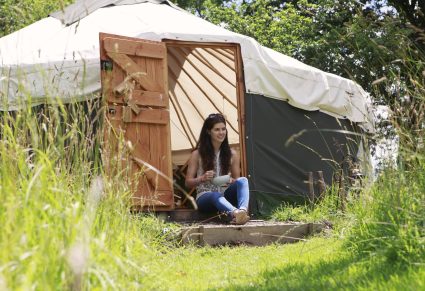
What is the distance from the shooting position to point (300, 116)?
7680mm

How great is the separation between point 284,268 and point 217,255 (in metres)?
1.22

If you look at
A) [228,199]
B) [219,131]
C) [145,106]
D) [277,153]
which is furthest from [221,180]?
[277,153]

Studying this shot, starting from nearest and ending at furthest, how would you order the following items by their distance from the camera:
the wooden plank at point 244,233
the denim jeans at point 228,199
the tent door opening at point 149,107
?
the wooden plank at point 244,233 < the denim jeans at point 228,199 < the tent door opening at point 149,107

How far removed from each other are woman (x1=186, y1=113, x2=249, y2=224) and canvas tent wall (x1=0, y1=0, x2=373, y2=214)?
81 cm

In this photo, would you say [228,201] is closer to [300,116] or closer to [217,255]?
[217,255]

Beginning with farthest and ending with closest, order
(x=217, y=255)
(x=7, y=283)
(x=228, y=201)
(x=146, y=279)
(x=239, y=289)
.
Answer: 1. (x=228, y=201)
2. (x=217, y=255)
3. (x=239, y=289)
4. (x=146, y=279)
5. (x=7, y=283)

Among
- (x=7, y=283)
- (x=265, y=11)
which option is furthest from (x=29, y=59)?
(x=265, y=11)

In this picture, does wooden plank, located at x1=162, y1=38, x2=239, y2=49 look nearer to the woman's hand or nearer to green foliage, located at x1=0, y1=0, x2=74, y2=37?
green foliage, located at x1=0, y1=0, x2=74, y2=37

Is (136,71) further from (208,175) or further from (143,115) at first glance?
(208,175)

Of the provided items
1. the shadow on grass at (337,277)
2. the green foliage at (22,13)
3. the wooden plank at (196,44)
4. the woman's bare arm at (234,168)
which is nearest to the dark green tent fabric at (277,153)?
the wooden plank at (196,44)

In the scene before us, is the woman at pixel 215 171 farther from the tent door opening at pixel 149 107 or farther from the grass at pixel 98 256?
the grass at pixel 98 256

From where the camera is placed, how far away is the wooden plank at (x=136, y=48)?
237 inches

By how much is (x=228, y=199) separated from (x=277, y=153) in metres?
1.40

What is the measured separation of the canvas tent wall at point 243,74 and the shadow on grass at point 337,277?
11.2ft
